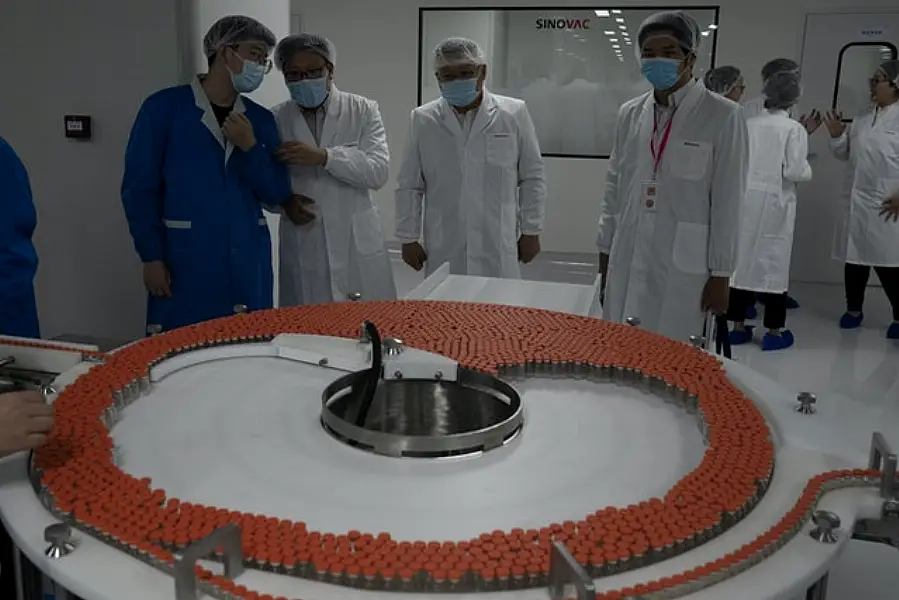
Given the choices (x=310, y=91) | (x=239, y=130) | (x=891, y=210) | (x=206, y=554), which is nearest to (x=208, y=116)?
(x=239, y=130)

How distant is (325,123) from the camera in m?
2.70

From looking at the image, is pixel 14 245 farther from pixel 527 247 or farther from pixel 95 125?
pixel 527 247

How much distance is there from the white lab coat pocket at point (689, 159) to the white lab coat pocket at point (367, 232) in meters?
1.04

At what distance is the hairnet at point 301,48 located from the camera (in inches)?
101

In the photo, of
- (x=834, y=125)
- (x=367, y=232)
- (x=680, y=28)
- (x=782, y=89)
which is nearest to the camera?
(x=680, y=28)

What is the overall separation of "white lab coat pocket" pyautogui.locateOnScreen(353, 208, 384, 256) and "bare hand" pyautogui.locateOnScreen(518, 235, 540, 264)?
634 mm

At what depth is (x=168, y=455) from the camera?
1.12 m

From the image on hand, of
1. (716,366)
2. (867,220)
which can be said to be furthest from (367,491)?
(867,220)

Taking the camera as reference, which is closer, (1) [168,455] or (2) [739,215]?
(1) [168,455]

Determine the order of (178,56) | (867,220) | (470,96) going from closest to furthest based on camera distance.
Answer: (178,56)
(470,96)
(867,220)

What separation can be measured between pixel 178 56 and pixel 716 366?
1.91 metres

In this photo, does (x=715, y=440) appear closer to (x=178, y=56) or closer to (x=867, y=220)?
(x=178, y=56)

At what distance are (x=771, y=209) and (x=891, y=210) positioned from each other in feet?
2.51

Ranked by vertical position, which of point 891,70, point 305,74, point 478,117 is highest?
point 891,70
